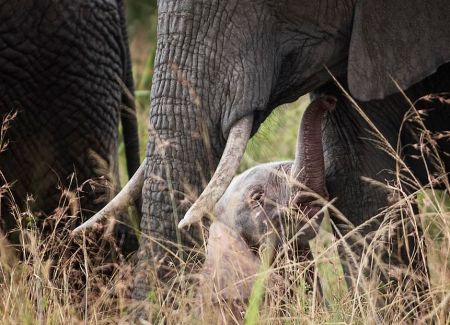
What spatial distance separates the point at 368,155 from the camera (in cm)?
457

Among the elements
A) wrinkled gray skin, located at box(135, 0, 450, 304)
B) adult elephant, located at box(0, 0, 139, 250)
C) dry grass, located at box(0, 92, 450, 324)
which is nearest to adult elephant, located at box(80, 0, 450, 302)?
wrinkled gray skin, located at box(135, 0, 450, 304)

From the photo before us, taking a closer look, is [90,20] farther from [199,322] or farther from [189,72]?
[199,322]

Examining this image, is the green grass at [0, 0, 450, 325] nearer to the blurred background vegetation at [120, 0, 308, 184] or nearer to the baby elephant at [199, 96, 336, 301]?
the baby elephant at [199, 96, 336, 301]

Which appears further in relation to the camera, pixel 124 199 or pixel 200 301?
pixel 124 199

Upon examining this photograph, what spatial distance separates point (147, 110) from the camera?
25.4 feet

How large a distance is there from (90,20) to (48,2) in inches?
8.3

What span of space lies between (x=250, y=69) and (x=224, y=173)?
1.35 ft

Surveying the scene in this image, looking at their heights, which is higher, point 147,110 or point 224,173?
point 224,173

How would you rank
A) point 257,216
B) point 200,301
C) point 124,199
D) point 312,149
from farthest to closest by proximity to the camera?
point 257,216, point 312,149, point 124,199, point 200,301

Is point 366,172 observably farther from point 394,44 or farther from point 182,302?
point 182,302

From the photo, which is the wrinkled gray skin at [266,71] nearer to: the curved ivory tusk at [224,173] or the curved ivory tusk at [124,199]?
the curved ivory tusk at [224,173]

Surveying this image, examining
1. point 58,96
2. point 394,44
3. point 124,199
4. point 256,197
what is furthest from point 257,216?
point 58,96

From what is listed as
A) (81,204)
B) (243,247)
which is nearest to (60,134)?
(81,204)

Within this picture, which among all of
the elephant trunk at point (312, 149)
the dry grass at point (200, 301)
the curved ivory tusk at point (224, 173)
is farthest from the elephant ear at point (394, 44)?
the curved ivory tusk at point (224, 173)
